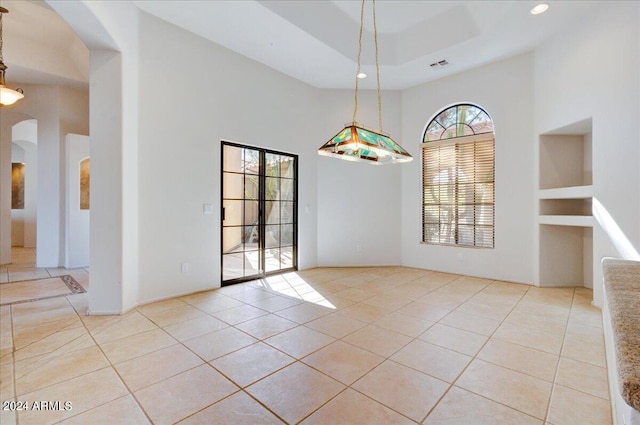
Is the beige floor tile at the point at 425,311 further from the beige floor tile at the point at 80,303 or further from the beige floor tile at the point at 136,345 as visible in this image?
the beige floor tile at the point at 80,303

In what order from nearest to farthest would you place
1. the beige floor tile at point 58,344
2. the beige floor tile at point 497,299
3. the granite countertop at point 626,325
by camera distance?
the granite countertop at point 626,325 → the beige floor tile at point 58,344 → the beige floor tile at point 497,299

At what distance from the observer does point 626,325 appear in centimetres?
108

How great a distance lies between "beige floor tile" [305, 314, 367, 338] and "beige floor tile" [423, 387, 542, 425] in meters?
1.15

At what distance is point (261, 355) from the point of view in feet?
7.88

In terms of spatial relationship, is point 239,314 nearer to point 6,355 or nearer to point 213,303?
point 213,303

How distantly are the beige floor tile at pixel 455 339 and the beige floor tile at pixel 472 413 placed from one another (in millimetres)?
661

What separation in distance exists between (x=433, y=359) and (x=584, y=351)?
4.45 ft

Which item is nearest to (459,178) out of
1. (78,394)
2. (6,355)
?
(78,394)

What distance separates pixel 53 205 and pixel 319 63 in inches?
241

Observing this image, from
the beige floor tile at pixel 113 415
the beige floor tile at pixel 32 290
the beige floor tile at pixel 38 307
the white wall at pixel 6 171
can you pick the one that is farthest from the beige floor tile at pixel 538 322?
the white wall at pixel 6 171

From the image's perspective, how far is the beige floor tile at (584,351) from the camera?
232 cm

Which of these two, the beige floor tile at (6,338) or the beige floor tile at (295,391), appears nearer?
the beige floor tile at (295,391)

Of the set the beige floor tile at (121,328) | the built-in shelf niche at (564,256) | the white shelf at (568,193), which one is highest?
the white shelf at (568,193)

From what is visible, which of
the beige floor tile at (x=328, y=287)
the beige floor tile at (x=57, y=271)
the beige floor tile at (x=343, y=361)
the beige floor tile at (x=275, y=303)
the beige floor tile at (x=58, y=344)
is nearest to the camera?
the beige floor tile at (x=343, y=361)
